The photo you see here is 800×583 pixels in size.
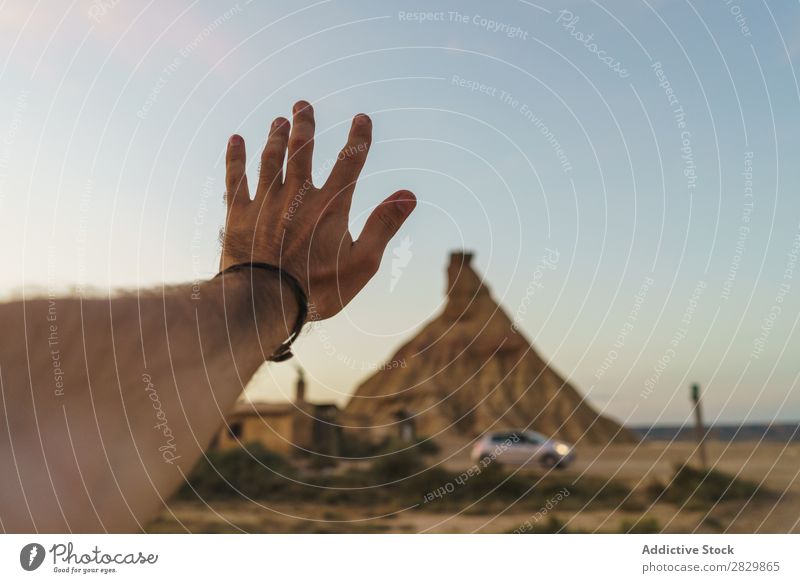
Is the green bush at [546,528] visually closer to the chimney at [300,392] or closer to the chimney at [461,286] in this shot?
the chimney at [300,392]

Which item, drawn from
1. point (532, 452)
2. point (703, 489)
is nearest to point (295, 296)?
point (703, 489)

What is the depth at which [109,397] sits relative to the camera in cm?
99

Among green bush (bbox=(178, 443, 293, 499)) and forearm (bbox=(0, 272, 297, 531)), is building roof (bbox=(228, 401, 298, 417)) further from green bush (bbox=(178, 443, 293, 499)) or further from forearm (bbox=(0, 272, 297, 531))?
forearm (bbox=(0, 272, 297, 531))

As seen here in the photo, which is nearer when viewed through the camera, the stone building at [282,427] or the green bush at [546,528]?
the green bush at [546,528]

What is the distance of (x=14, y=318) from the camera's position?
0.87 meters

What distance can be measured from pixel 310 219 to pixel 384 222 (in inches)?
11.9

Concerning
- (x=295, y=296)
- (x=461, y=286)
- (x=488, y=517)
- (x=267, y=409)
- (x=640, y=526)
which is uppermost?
(x=461, y=286)

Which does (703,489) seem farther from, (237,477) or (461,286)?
(461,286)

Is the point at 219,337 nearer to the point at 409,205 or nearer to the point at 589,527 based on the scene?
the point at 409,205

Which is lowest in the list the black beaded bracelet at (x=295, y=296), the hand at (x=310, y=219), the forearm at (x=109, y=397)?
the forearm at (x=109, y=397)

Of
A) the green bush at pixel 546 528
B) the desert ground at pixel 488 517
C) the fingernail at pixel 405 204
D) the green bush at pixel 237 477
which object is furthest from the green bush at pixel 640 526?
the fingernail at pixel 405 204

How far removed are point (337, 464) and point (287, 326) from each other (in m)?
36.0

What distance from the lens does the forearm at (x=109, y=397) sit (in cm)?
91

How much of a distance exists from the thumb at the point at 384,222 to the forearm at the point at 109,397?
0.76 m
